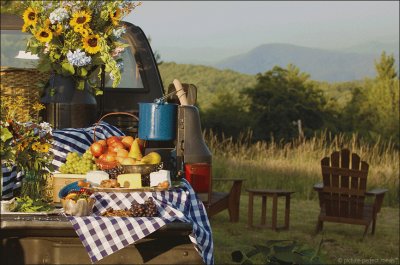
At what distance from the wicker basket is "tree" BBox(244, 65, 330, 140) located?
84.4 feet

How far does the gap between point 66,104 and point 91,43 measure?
20.0 inches

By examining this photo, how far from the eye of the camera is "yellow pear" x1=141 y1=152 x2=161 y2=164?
16.5 feet

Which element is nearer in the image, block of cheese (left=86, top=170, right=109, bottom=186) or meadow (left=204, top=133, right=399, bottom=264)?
block of cheese (left=86, top=170, right=109, bottom=186)

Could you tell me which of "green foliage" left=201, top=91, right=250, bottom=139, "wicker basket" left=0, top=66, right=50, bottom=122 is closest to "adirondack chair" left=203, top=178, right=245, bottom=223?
"wicker basket" left=0, top=66, right=50, bottom=122

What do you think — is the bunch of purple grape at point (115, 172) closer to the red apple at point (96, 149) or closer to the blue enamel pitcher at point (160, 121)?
the red apple at point (96, 149)

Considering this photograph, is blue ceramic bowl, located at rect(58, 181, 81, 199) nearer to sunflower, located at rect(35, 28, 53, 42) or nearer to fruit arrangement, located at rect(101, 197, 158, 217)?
fruit arrangement, located at rect(101, 197, 158, 217)

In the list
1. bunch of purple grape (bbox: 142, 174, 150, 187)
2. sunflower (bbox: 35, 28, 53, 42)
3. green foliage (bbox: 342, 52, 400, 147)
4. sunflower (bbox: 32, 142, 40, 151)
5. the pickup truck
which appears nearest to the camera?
the pickup truck

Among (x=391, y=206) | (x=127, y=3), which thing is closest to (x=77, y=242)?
(x=127, y=3)

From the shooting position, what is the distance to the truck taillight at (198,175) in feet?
16.6

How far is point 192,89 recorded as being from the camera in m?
5.91

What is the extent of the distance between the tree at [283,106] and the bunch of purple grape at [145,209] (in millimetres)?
27491

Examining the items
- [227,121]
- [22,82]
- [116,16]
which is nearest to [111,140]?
[116,16]

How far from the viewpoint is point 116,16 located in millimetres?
6039

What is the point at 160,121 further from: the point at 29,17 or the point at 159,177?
the point at 29,17
